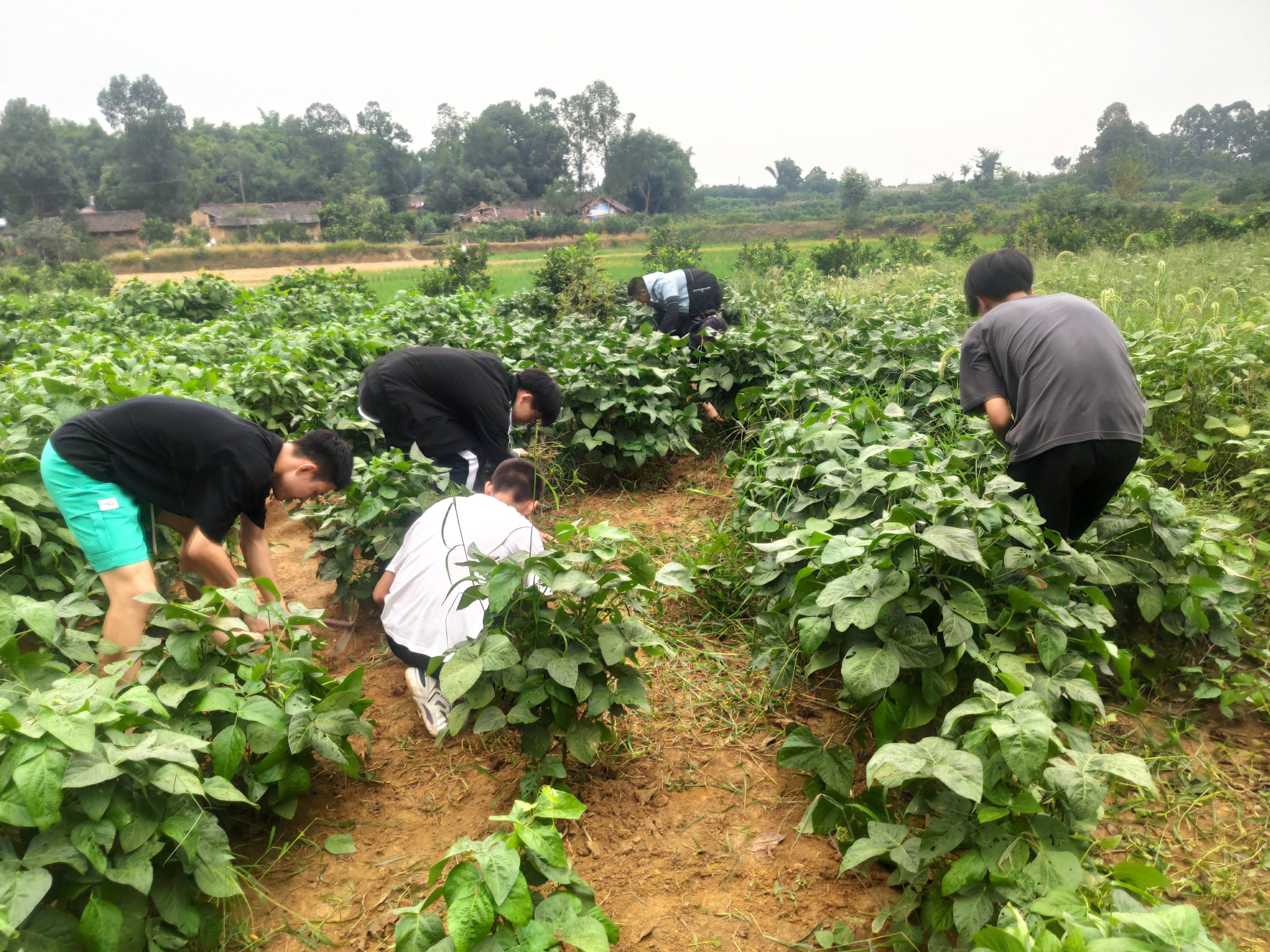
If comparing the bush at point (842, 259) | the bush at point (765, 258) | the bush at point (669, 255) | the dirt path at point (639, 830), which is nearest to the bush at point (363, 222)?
the bush at point (669, 255)

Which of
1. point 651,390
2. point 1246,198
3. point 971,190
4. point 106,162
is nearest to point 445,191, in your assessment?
point 106,162

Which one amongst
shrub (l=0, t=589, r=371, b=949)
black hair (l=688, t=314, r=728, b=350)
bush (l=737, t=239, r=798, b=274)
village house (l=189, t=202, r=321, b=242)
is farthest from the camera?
village house (l=189, t=202, r=321, b=242)

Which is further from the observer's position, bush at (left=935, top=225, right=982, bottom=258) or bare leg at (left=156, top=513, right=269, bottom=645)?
bush at (left=935, top=225, right=982, bottom=258)

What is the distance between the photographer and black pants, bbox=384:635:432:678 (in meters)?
2.81

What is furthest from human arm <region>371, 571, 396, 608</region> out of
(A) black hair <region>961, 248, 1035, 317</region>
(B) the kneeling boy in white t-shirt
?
(A) black hair <region>961, 248, 1035, 317</region>

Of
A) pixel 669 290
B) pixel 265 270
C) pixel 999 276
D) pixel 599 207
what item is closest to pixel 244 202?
pixel 265 270

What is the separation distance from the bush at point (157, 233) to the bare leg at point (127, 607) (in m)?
43.1

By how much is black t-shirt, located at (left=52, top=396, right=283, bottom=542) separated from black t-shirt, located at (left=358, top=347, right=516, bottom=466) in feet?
3.68

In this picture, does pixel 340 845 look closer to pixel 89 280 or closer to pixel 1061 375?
pixel 1061 375

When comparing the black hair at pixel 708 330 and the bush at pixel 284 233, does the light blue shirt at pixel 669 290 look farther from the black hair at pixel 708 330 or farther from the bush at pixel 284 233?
the bush at pixel 284 233

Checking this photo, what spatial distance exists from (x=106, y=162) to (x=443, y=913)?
63312 millimetres

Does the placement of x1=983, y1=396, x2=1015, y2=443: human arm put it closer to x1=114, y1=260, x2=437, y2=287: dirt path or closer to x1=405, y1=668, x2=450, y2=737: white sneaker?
x1=405, y1=668, x2=450, y2=737: white sneaker

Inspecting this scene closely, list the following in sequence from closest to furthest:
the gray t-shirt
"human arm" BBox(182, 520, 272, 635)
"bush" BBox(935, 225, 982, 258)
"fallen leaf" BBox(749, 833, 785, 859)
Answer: "fallen leaf" BBox(749, 833, 785, 859)
the gray t-shirt
"human arm" BBox(182, 520, 272, 635)
"bush" BBox(935, 225, 982, 258)

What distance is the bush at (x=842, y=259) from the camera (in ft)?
51.0
